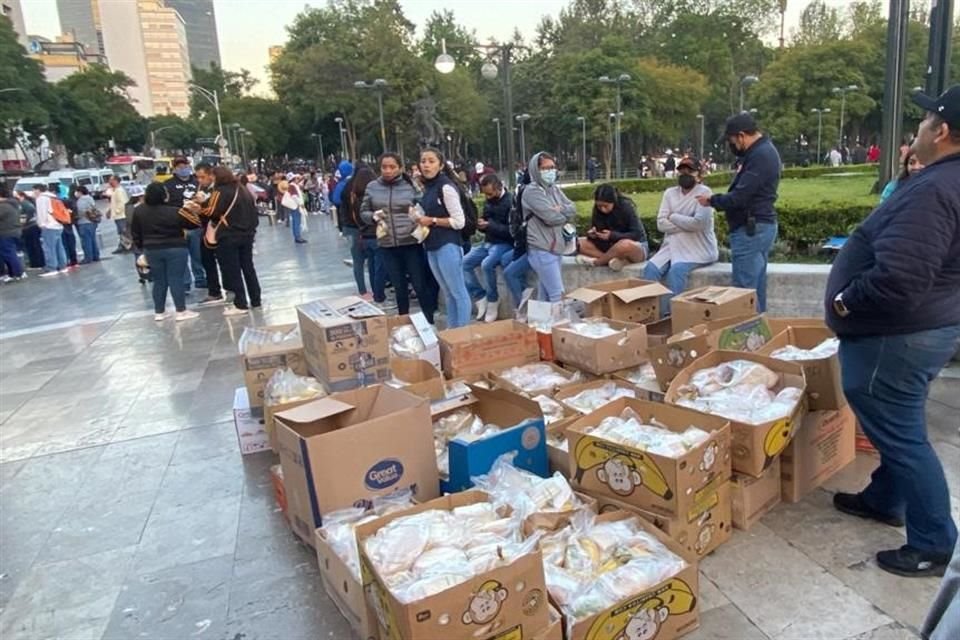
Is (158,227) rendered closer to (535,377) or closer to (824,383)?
(535,377)

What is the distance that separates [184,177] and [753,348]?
308 inches

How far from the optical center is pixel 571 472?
2.94m

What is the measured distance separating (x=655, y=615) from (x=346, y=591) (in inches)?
A: 41.5

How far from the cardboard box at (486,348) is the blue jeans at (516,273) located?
1.78 m

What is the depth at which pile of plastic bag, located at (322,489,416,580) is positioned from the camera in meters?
2.52

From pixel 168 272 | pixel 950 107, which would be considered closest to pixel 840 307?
pixel 950 107

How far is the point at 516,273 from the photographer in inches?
259

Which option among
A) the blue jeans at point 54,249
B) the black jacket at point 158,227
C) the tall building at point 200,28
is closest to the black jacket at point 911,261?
the black jacket at point 158,227

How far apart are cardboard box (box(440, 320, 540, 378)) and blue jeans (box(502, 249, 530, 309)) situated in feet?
5.83

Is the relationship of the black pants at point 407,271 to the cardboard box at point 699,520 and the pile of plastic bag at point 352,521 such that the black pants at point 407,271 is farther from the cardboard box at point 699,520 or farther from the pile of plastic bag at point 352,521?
the cardboard box at point 699,520

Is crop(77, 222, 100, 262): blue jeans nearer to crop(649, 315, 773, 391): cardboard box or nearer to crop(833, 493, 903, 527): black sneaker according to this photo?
crop(649, 315, 773, 391): cardboard box

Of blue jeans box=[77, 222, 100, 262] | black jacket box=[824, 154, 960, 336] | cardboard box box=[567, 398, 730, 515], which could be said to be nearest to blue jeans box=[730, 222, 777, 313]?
cardboard box box=[567, 398, 730, 515]

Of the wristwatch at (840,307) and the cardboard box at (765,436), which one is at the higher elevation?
the wristwatch at (840,307)

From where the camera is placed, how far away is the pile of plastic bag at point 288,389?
3980 mm
